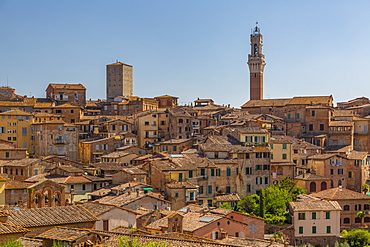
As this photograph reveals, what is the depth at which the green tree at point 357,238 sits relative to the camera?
43.4 metres

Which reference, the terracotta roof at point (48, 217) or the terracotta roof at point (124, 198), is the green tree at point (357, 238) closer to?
the terracotta roof at point (124, 198)

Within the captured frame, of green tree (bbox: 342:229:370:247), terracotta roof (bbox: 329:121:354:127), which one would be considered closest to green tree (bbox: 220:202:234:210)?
green tree (bbox: 342:229:370:247)

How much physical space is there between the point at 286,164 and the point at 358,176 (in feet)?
25.5

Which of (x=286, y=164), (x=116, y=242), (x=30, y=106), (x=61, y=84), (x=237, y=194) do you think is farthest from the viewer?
(x=61, y=84)

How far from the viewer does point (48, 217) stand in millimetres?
22359

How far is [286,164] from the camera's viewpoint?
178ft

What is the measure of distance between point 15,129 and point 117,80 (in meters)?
38.0

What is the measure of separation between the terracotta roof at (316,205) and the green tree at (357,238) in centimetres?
219

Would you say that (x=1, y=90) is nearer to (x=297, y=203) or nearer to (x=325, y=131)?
(x=325, y=131)

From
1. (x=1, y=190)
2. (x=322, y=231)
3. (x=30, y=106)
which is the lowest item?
(x=322, y=231)

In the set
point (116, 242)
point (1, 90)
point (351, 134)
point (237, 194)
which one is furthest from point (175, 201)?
point (1, 90)

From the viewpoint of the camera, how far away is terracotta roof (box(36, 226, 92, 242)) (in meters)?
19.0

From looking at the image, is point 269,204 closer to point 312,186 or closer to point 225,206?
point 225,206

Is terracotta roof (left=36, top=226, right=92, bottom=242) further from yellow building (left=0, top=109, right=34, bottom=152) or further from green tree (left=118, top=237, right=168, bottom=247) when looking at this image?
yellow building (left=0, top=109, right=34, bottom=152)
